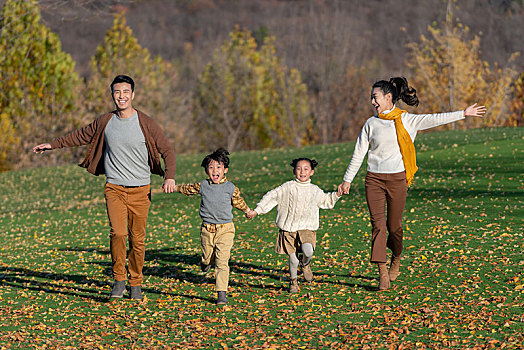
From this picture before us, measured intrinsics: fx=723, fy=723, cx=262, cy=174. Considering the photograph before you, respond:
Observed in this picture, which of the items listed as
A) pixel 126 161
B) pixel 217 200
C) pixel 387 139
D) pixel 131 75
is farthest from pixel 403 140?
pixel 131 75

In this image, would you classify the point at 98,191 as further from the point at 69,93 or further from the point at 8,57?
the point at 69,93

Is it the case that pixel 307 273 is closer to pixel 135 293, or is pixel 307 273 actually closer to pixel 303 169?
pixel 303 169

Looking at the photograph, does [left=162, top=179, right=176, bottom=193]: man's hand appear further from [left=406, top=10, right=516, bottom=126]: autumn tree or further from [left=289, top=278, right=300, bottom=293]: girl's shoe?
[left=406, top=10, right=516, bottom=126]: autumn tree

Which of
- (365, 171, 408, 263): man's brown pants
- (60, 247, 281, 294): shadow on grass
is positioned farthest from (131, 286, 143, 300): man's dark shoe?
(365, 171, 408, 263): man's brown pants

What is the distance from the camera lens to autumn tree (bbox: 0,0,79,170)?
40312 millimetres

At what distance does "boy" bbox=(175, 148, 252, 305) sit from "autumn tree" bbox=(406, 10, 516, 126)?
3770 cm

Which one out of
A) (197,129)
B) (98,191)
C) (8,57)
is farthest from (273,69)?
(98,191)

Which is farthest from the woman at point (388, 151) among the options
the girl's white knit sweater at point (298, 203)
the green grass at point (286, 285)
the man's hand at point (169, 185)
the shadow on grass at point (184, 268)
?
the man's hand at point (169, 185)

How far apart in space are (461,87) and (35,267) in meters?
37.9

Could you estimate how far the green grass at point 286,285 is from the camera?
682cm

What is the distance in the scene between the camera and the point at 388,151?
812 centimetres

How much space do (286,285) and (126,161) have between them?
98.8 inches

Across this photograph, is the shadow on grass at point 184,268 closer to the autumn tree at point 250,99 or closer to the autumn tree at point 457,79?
the autumn tree at point 457,79

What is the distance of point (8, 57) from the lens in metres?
40.2
